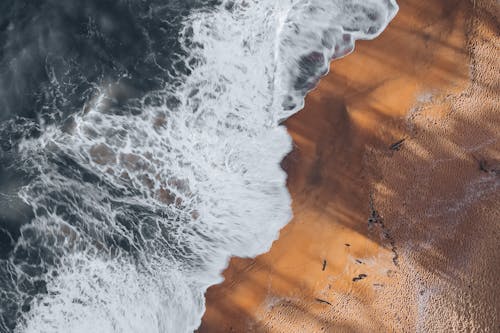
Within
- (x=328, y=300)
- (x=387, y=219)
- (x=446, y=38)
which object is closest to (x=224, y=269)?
(x=328, y=300)

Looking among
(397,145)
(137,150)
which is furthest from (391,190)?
(137,150)

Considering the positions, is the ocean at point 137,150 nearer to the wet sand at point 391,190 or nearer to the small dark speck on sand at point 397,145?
the wet sand at point 391,190

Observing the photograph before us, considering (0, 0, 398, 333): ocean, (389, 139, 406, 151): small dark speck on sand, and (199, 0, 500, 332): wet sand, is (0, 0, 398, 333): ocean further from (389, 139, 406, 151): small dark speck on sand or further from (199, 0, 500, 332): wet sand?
(389, 139, 406, 151): small dark speck on sand

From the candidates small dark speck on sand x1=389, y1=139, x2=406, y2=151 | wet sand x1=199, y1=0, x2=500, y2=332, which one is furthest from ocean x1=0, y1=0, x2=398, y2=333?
small dark speck on sand x1=389, y1=139, x2=406, y2=151

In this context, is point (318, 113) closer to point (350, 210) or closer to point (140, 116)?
point (350, 210)

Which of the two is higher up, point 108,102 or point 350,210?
point 108,102

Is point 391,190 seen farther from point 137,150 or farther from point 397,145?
point 137,150
